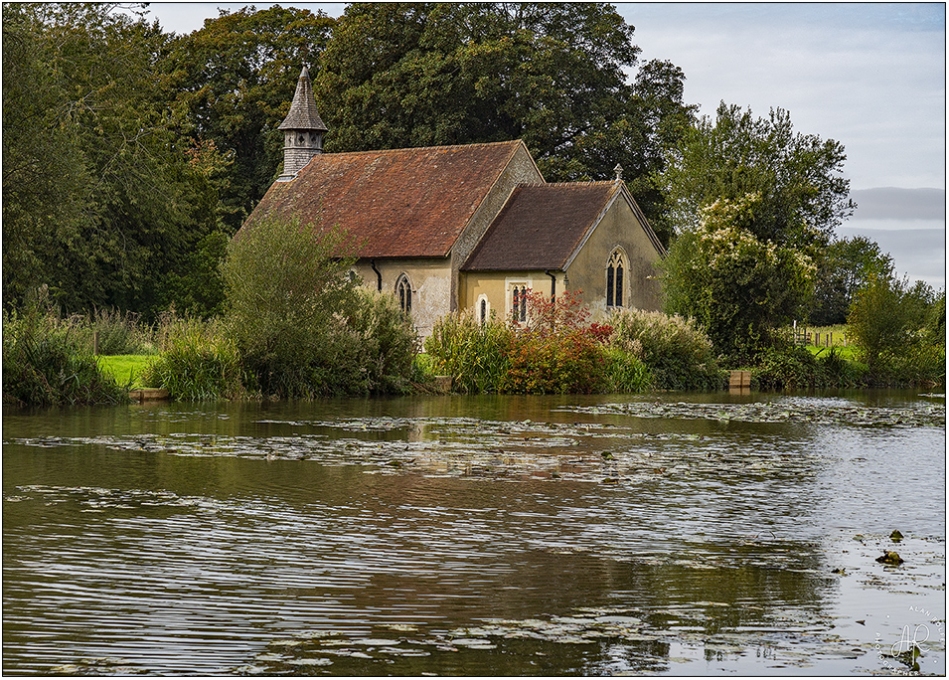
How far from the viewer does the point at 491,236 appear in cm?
4209

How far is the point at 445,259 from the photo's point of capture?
136ft

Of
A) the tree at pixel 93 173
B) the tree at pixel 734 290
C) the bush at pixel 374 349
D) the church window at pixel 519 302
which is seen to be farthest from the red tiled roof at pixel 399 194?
the bush at pixel 374 349

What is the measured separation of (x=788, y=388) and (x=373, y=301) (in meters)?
15.1

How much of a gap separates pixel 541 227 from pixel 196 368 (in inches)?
739

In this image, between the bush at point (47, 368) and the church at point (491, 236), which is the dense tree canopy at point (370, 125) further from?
the bush at point (47, 368)

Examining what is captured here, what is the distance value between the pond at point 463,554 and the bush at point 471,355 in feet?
38.1

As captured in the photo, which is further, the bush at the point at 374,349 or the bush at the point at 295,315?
the bush at the point at 374,349

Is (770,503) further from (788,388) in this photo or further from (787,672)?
(788,388)

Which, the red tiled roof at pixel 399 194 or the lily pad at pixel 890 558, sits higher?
the red tiled roof at pixel 399 194

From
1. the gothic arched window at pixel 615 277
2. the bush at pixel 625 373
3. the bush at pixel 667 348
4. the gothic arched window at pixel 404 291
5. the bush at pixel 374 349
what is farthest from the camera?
the gothic arched window at pixel 404 291

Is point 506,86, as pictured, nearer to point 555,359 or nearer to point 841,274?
point 555,359

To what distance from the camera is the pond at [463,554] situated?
6.46 meters

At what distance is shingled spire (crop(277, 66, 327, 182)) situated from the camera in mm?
51188

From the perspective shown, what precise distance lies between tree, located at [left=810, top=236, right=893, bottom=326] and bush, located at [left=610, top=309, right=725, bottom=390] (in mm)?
10434
